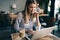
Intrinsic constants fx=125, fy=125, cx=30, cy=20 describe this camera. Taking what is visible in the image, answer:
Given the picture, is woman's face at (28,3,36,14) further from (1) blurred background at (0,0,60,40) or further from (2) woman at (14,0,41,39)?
(1) blurred background at (0,0,60,40)

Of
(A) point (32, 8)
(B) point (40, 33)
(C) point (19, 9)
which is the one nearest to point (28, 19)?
(A) point (32, 8)

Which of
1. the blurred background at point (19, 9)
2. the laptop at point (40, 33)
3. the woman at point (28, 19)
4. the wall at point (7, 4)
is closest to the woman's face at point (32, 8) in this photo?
the woman at point (28, 19)

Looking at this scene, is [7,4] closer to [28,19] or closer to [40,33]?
[28,19]

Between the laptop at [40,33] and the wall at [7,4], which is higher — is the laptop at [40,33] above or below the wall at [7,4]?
below

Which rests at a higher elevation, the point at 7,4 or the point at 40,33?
the point at 7,4

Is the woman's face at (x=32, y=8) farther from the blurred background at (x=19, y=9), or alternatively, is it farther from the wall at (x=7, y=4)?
the wall at (x=7, y=4)

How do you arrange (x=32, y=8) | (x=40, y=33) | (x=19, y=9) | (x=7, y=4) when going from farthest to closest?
(x=7, y=4), (x=19, y=9), (x=32, y=8), (x=40, y=33)

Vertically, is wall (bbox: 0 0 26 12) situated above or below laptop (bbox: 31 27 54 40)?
above

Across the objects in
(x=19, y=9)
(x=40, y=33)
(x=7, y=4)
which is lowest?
(x=40, y=33)

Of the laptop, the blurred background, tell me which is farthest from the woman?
the blurred background

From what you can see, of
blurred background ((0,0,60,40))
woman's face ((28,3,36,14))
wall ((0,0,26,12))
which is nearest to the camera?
woman's face ((28,3,36,14))

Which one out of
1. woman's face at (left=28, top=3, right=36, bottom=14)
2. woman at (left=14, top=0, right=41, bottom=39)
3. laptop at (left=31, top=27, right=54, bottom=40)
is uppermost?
woman's face at (left=28, top=3, right=36, bottom=14)

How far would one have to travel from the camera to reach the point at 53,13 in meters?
4.37

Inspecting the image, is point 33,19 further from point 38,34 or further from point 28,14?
point 38,34
